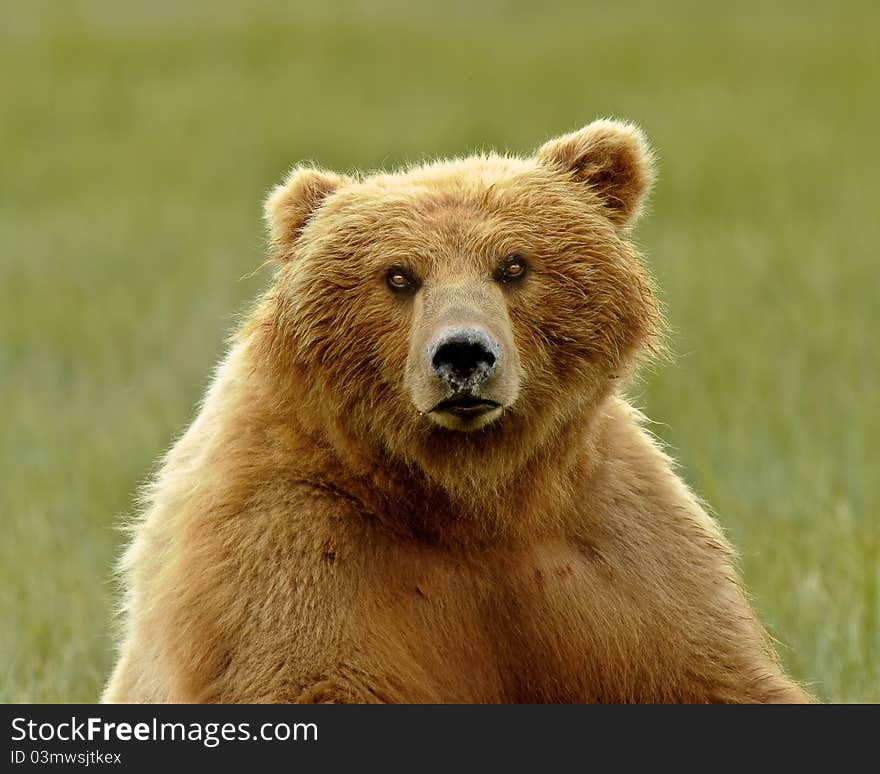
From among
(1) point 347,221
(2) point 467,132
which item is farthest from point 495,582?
(2) point 467,132

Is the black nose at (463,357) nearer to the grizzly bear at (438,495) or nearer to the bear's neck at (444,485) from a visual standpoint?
the grizzly bear at (438,495)

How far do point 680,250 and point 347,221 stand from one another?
28.3ft

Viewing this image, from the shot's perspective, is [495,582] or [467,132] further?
[467,132]

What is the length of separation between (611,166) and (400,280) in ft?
2.25

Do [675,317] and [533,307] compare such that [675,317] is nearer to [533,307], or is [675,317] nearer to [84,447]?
[84,447]

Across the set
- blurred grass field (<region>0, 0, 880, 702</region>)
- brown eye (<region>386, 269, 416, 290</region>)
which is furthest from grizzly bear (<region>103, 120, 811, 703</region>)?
blurred grass field (<region>0, 0, 880, 702</region>)

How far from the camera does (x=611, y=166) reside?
173 inches

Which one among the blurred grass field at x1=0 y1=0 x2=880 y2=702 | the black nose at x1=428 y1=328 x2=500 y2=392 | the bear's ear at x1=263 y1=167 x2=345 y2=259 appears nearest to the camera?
the black nose at x1=428 y1=328 x2=500 y2=392

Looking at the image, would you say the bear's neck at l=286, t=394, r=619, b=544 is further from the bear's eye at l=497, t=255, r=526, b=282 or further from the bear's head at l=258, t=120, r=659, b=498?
the bear's eye at l=497, t=255, r=526, b=282

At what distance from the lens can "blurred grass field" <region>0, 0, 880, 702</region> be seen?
23.7 feet

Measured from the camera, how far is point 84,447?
9109mm

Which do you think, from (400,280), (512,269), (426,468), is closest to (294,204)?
(400,280)

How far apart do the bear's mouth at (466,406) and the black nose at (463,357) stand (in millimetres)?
56

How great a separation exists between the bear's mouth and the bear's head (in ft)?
→ 0.11
